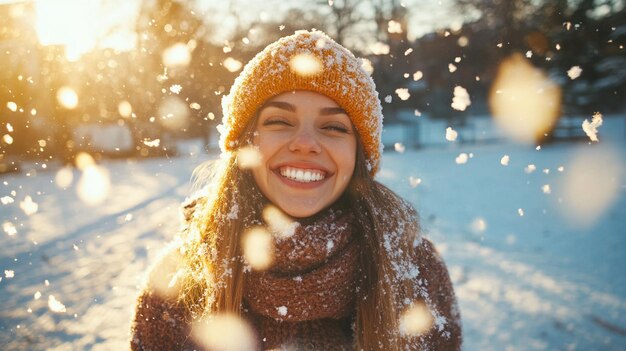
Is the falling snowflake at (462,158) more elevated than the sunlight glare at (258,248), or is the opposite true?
the falling snowflake at (462,158)

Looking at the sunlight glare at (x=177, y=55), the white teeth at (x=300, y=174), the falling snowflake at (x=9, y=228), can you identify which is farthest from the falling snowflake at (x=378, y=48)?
the white teeth at (x=300, y=174)

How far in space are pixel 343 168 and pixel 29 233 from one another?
6294 mm

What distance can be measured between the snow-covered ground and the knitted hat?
0.87 metres

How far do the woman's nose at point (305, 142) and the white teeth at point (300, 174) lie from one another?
3.1 inches

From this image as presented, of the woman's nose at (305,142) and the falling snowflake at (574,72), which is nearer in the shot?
the woman's nose at (305,142)

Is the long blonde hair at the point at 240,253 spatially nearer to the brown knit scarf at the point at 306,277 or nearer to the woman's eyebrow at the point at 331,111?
the brown knit scarf at the point at 306,277

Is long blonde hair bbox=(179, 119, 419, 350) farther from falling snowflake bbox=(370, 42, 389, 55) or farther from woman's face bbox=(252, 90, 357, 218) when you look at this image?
falling snowflake bbox=(370, 42, 389, 55)

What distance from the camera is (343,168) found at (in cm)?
166

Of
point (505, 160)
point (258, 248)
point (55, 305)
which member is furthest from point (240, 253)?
point (505, 160)

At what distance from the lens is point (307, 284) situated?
1.59 metres

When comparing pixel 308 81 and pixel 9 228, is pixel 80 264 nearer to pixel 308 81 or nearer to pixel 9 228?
pixel 9 228

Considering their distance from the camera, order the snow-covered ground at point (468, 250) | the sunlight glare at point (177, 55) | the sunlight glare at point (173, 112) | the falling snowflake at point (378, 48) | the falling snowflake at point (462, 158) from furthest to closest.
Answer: the sunlight glare at point (173, 112) < the falling snowflake at point (378, 48) < the falling snowflake at point (462, 158) < the sunlight glare at point (177, 55) < the snow-covered ground at point (468, 250)

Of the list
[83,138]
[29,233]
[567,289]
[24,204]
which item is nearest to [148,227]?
[29,233]

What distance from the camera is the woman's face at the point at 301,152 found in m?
1.58
